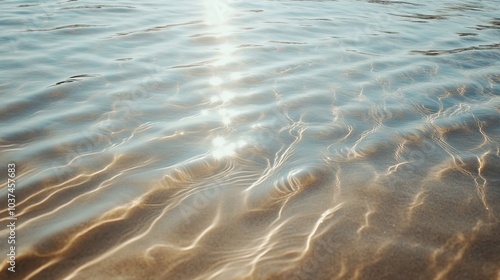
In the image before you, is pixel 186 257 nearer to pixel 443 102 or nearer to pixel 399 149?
pixel 399 149

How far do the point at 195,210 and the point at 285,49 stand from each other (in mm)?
3383

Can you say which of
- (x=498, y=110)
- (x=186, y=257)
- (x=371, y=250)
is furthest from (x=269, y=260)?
(x=498, y=110)

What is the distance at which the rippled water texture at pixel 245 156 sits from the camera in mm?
1926

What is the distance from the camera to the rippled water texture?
193 cm

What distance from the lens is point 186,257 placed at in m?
1.90

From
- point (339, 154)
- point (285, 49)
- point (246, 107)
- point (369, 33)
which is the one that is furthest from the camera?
point (369, 33)

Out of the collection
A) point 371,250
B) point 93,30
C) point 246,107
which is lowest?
point 371,250

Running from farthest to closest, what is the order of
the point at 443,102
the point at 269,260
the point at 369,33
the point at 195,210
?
the point at 369,33 → the point at 443,102 → the point at 195,210 → the point at 269,260

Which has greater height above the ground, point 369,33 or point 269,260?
point 369,33

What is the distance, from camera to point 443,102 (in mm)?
3711

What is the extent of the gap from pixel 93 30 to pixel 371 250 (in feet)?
16.2

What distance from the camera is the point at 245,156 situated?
108 inches

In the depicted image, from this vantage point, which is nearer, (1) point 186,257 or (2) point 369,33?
(1) point 186,257

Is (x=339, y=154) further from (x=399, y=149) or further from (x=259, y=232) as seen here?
(x=259, y=232)
